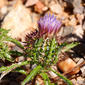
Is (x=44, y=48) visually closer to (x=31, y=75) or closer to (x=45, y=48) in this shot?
(x=45, y=48)

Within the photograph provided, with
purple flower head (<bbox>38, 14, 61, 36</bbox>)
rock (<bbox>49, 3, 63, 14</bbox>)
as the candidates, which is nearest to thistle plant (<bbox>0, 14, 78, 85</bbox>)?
purple flower head (<bbox>38, 14, 61, 36</bbox>)

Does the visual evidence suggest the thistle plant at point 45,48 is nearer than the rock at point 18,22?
Yes

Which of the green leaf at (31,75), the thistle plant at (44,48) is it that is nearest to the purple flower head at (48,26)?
the thistle plant at (44,48)

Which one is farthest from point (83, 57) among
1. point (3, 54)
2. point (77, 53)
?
point (3, 54)

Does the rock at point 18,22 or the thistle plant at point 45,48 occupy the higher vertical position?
the rock at point 18,22

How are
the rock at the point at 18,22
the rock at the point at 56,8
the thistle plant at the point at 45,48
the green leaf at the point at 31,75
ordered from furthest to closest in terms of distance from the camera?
the rock at the point at 56,8, the rock at the point at 18,22, the thistle plant at the point at 45,48, the green leaf at the point at 31,75

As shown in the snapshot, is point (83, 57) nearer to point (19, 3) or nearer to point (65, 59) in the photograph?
point (65, 59)

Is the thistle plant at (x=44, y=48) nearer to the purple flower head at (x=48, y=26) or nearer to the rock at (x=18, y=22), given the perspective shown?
the purple flower head at (x=48, y=26)

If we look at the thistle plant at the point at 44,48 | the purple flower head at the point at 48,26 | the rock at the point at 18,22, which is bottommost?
the thistle plant at the point at 44,48

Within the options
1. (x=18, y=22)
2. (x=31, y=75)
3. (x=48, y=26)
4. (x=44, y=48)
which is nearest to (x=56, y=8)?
(x=18, y=22)
